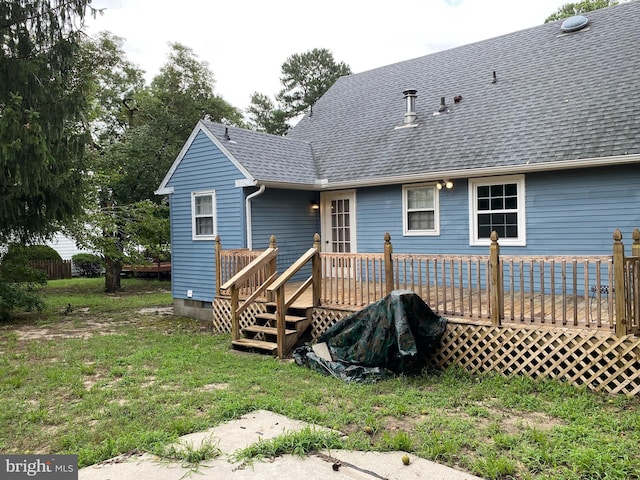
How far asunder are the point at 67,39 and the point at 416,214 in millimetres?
8088

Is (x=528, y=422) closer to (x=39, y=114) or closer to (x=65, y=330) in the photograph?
(x=65, y=330)

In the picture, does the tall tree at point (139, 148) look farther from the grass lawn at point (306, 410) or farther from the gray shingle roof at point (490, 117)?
the grass lawn at point (306, 410)

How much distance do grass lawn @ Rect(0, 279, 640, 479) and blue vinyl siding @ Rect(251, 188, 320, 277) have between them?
3.06 metres

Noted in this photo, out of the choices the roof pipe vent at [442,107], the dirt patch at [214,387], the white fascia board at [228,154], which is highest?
the roof pipe vent at [442,107]

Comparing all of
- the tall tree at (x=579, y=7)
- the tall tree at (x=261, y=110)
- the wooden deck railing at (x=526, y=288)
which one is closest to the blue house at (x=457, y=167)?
the wooden deck railing at (x=526, y=288)

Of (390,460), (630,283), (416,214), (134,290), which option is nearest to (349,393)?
(390,460)

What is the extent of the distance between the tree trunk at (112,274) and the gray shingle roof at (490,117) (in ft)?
28.2

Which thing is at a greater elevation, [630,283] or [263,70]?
[263,70]

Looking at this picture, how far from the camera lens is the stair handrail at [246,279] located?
7332 mm

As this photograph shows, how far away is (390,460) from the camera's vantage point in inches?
132

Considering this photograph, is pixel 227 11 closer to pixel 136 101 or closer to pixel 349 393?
pixel 136 101

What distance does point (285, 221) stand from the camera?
33.5ft

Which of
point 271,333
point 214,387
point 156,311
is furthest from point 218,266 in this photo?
A: point 214,387

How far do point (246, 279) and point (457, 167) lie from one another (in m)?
4.54
